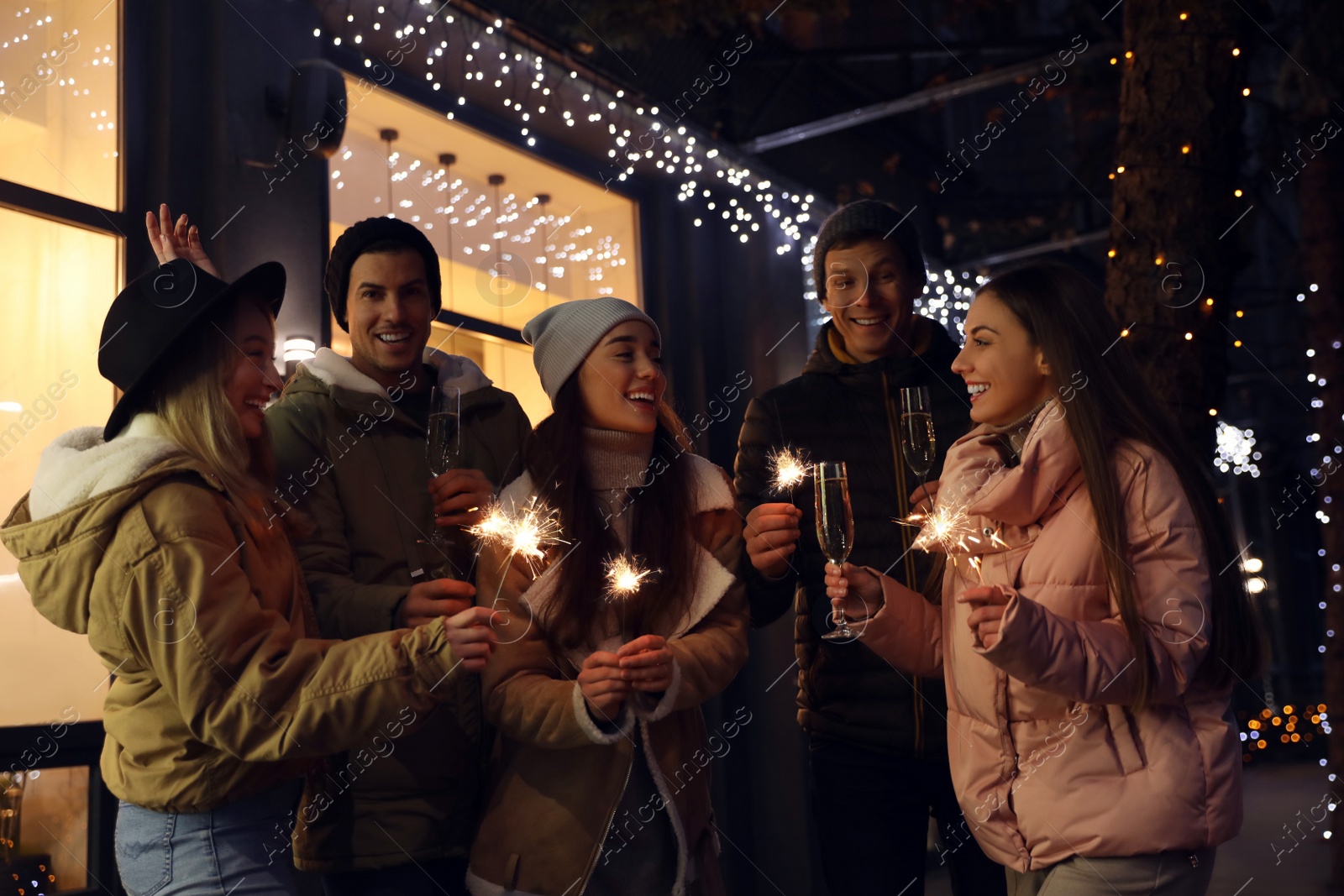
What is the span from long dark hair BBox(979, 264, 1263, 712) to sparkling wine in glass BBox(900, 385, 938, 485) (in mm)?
315

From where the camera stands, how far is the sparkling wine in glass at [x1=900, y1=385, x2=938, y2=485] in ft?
8.57

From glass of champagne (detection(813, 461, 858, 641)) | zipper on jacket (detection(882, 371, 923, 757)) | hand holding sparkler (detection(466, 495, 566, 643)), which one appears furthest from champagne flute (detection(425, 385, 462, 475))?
zipper on jacket (detection(882, 371, 923, 757))

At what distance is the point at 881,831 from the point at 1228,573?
1.05 metres

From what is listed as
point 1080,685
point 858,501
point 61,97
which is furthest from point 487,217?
point 1080,685

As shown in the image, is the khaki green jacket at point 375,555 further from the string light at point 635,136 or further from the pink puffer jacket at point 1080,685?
the string light at point 635,136

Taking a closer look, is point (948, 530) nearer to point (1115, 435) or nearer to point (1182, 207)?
point (1115, 435)

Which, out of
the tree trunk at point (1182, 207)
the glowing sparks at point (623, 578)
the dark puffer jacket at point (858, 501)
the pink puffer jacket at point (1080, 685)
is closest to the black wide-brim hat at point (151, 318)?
the glowing sparks at point (623, 578)

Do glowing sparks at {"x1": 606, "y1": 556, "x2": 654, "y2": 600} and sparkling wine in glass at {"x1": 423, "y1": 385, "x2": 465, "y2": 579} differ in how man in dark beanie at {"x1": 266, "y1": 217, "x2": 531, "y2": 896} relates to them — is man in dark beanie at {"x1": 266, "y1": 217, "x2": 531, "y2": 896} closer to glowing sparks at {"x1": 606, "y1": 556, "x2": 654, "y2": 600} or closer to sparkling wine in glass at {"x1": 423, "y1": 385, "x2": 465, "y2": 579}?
sparkling wine in glass at {"x1": 423, "y1": 385, "x2": 465, "y2": 579}

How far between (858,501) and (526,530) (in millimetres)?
932

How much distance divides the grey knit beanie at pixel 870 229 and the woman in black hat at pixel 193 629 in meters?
1.59

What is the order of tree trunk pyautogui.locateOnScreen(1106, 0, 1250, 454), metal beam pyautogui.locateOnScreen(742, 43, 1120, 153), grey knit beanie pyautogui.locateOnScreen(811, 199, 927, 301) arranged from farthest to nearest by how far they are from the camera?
metal beam pyautogui.locateOnScreen(742, 43, 1120, 153) → tree trunk pyautogui.locateOnScreen(1106, 0, 1250, 454) → grey knit beanie pyautogui.locateOnScreen(811, 199, 927, 301)

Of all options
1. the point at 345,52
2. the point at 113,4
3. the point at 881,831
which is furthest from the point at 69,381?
the point at 881,831

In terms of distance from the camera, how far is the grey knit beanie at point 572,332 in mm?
2727

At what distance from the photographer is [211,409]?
2262 mm
